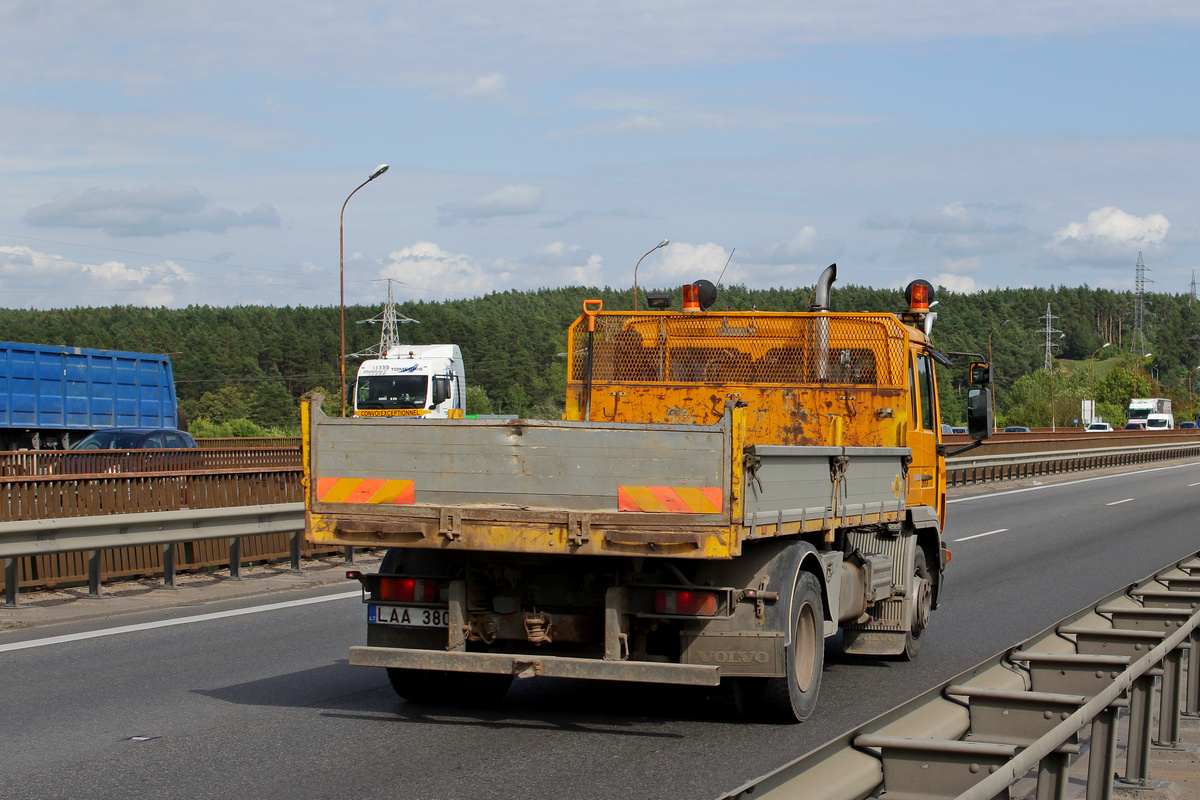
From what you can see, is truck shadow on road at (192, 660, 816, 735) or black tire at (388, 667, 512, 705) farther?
black tire at (388, 667, 512, 705)

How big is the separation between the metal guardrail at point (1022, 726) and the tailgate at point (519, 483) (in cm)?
166

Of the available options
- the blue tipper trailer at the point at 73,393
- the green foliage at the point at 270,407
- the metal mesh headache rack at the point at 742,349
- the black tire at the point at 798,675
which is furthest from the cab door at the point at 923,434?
the green foliage at the point at 270,407

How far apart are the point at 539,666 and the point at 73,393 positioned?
89.2 feet

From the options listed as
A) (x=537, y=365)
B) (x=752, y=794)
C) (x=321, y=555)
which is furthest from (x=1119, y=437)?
(x=537, y=365)

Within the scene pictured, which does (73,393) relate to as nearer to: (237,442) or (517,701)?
(237,442)

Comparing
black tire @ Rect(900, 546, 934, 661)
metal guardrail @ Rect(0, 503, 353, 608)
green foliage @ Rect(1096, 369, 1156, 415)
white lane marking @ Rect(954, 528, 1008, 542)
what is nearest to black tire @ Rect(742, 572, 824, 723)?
black tire @ Rect(900, 546, 934, 661)

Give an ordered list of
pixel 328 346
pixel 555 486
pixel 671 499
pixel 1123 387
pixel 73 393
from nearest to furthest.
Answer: pixel 671 499, pixel 555 486, pixel 73 393, pixel 328 346, pixel 1123 387

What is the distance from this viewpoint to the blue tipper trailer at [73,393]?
2936 centimetres

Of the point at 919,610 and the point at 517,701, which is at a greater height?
the point at 919,610

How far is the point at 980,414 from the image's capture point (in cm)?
935

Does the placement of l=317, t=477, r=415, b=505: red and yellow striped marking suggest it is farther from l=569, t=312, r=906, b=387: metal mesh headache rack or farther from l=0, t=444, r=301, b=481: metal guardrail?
l=0, t=444, r=301, b=481: metal guardrail

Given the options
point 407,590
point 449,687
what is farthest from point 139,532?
point 407,590

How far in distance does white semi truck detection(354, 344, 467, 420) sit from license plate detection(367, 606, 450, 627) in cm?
2359

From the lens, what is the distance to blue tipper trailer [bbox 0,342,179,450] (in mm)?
29359
